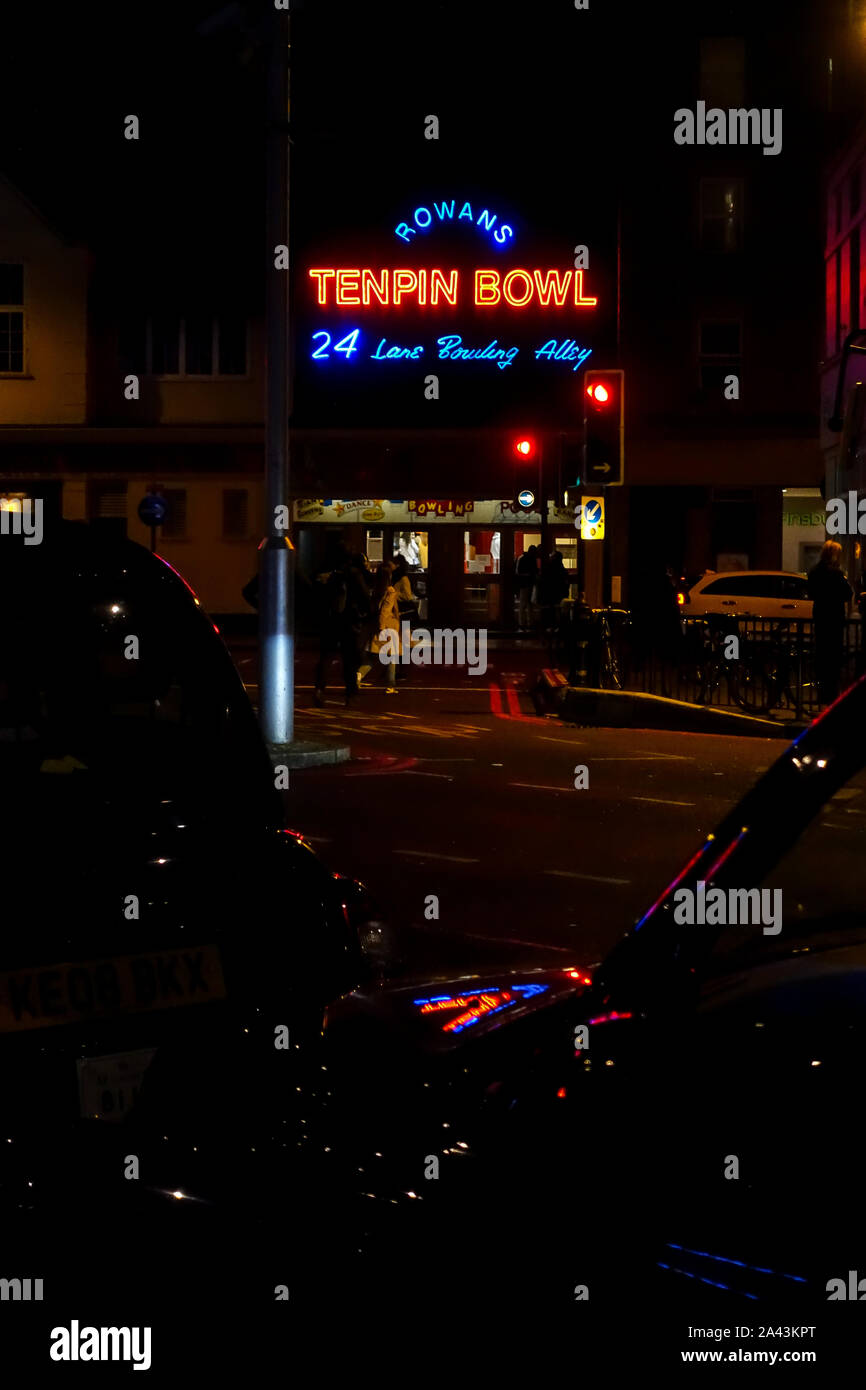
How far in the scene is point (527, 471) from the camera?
3728cm

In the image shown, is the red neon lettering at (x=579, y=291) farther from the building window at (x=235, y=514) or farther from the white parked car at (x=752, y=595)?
the white parked car at (x=752, y=595)

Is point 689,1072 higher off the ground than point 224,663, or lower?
lower

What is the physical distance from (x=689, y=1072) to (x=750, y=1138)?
0.54 ft

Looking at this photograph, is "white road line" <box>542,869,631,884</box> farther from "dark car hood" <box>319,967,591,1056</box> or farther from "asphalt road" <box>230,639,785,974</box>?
"dark car hood" <box>319,967,591,1056</box>

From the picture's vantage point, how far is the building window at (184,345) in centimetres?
3925

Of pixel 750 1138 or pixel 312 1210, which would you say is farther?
pixel 312 1210

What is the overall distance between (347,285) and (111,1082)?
37054 millimetres

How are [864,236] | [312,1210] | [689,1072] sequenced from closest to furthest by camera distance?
[689,1072] → [312,1210] → [864,236]

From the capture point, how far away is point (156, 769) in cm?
418

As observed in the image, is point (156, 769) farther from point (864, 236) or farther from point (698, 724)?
point (864, 236)

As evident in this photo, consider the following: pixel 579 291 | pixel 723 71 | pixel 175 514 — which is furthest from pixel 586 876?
pixel 723 71

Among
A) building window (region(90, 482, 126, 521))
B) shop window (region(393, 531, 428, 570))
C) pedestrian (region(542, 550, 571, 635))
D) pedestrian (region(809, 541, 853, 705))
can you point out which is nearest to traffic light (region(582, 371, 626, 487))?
pedestrian (region(809, 541, 853, 705))

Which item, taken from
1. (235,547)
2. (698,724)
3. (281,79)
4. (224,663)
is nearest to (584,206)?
(235,547)

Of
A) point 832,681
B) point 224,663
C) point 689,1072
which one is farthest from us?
point 832,681
